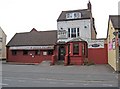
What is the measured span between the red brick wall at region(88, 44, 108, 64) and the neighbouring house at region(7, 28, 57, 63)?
717 cm

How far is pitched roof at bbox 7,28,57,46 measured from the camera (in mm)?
39894

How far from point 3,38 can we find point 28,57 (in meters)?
15.3

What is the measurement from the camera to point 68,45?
115 ft

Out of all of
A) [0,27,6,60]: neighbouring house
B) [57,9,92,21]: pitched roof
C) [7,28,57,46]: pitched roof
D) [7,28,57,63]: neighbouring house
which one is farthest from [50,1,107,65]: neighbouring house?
[0,27,6,60]: neighbouring house

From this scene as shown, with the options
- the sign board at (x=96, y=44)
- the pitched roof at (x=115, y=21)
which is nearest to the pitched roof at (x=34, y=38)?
the sign board at (x=96, y=44)

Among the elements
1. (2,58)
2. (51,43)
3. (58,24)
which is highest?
(58,24)

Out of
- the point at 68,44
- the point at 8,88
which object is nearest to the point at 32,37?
the point at 68,44

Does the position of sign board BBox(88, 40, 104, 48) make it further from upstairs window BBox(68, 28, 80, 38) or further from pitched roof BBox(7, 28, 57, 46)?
pitched roof BBox(7, 28, 57, 46)

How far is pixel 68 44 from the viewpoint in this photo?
34969 mm

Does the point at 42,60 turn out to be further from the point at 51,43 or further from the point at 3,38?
the point at 3,38

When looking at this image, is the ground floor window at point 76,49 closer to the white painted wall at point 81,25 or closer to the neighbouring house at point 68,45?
the neighbouring house at point 68,45

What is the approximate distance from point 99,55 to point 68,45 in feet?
16.5

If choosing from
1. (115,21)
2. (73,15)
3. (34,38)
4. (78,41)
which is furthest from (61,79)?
(34,38)

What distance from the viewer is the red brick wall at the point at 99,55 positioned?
1336 inches
